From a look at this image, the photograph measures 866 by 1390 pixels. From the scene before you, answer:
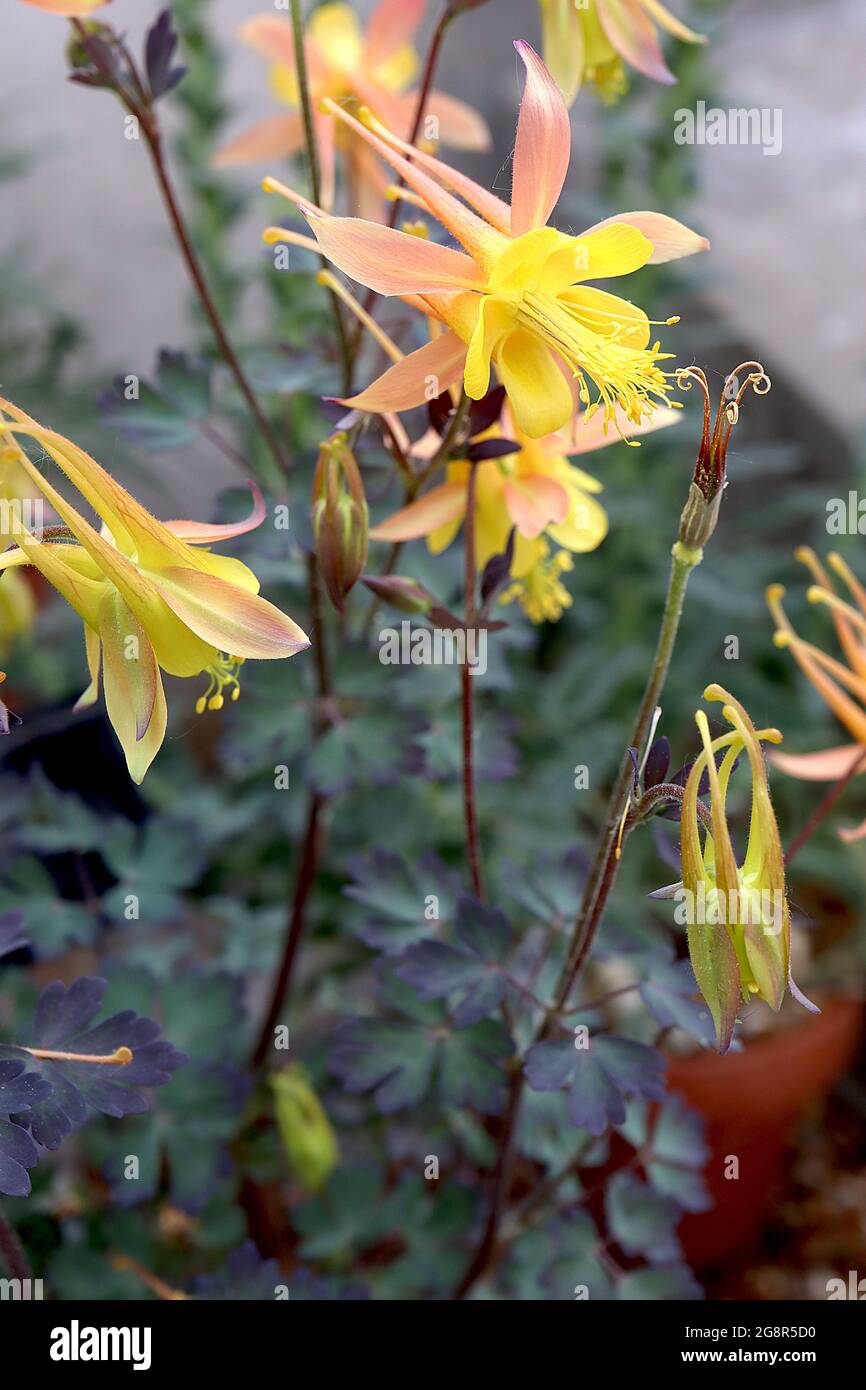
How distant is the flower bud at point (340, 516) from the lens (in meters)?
0.52

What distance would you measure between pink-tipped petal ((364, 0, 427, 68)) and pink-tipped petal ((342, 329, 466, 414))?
0.39 meters

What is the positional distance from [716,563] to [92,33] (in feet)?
2.67

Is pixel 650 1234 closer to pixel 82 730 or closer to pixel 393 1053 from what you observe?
pixel 393 1053

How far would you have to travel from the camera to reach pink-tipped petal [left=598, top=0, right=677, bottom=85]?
0.59 m

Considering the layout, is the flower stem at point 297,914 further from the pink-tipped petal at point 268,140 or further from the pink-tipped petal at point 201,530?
the pink-tipped petal at point 268,140

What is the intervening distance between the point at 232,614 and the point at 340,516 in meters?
0.10

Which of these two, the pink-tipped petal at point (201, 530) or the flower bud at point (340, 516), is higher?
the flower bud at point (340, 516)

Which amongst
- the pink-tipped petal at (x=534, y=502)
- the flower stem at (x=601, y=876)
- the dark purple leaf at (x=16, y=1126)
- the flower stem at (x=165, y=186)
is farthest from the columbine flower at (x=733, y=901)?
the flower stem at (x=165, y=186)

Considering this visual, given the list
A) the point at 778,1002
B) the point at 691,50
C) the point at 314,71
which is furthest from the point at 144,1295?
the point at 691,50

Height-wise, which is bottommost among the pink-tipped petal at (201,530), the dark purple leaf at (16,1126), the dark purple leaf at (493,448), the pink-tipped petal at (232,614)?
the dark purple leaf at (16,1126)

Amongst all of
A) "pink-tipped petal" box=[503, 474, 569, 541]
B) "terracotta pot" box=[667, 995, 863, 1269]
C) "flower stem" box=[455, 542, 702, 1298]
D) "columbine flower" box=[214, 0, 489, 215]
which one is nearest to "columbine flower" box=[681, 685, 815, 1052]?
"flower stem" box=[455, 542, 702, 1298]

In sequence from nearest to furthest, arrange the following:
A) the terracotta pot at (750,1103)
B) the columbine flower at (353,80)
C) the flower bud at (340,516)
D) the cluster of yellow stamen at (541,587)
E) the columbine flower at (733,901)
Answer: the columbine flower at (733,901) < the flower bud at (340,516) < the cluster of yellow stamen at (541,587) < the columbine flower at (353,80) < the terracotta pot at (750,1103)

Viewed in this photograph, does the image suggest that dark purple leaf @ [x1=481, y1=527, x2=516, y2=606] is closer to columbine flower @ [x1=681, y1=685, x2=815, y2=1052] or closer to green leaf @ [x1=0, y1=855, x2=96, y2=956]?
columbine flower @ [x1=681, y1=685, x2=815, y2=1052]

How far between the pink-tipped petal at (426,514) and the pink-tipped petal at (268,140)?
35 cm
